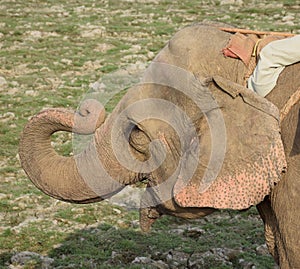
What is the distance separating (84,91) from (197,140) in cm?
747

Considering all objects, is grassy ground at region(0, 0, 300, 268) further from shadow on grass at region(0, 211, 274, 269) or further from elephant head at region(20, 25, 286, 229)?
elephant head at region(20, 25, 286, 229)

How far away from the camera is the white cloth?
143 inches

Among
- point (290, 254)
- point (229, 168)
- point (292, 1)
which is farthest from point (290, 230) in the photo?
point (292, 1)

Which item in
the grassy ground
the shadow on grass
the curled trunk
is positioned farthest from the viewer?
the grassy ground

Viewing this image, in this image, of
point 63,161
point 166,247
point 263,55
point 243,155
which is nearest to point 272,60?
point 263,55

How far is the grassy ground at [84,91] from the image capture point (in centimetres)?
670

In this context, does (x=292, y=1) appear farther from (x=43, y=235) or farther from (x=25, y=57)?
(x=43, y=235)

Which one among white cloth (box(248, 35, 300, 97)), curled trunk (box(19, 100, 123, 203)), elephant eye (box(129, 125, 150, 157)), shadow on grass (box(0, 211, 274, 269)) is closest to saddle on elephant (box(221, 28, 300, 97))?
white cloth (box(248, 35, 300, 97))

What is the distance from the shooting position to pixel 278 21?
15.3m

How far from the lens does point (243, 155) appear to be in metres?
3.64

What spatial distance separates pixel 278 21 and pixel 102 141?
1173cm

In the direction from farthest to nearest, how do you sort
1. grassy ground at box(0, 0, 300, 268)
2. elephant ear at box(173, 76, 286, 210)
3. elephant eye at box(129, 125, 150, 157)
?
grassy ground at box(0, 0, 300, 268) < elephant eye at box(129, 125, 150, 157) < elephant ear at box(173, 76, 286, 210)

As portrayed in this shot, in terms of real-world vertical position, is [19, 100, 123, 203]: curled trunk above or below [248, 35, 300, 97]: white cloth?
below

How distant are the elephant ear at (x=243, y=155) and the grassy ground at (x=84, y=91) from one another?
2745mm
